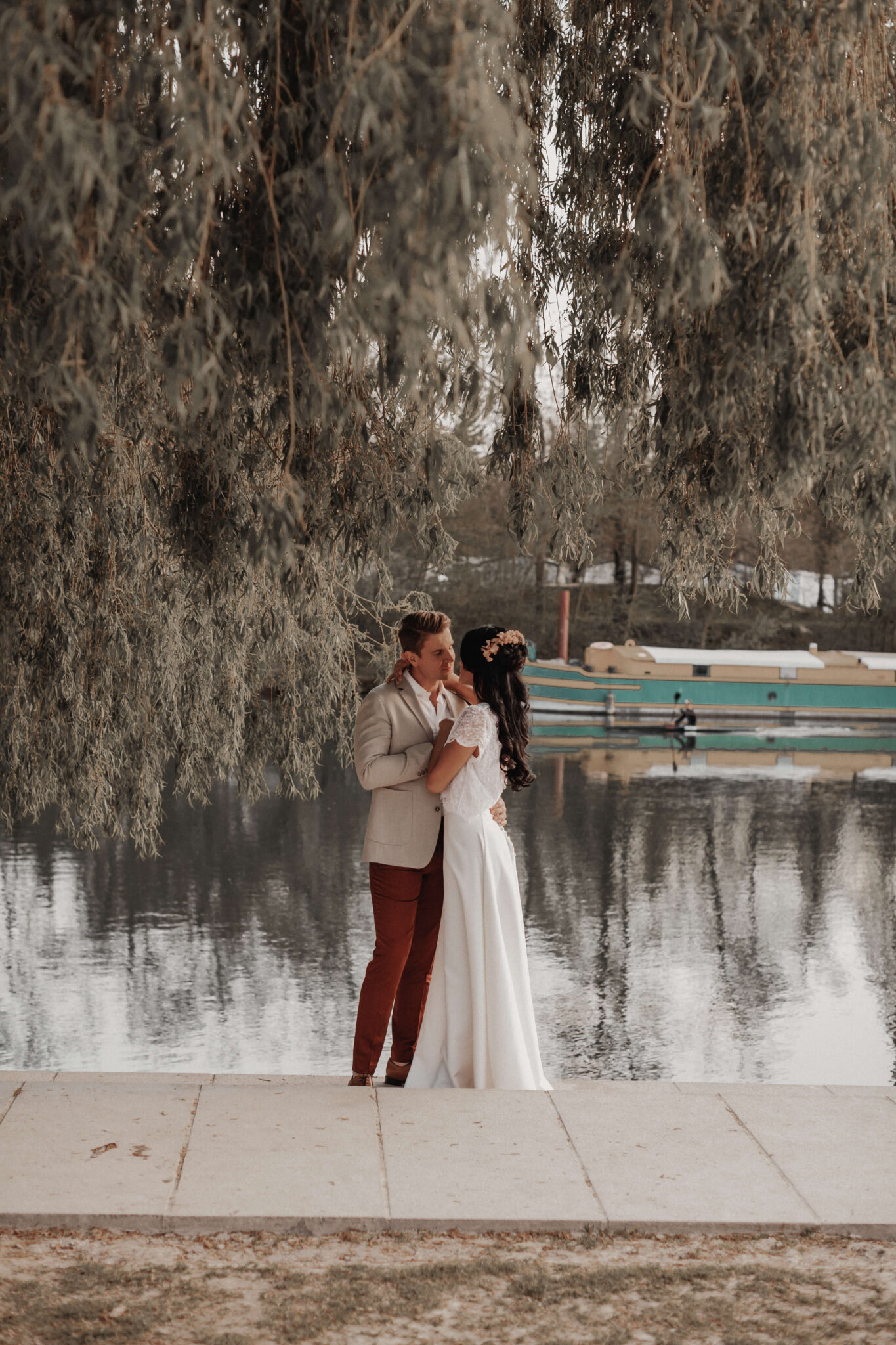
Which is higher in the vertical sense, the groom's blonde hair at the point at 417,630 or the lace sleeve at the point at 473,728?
the groom's blonde hair at the point at 417,630

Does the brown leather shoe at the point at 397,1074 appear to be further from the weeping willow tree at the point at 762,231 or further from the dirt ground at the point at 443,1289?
the weeping willow tree at the point at 762,231

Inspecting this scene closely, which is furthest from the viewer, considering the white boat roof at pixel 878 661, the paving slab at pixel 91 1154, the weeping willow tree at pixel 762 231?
the white boat roof at pixel 878 661

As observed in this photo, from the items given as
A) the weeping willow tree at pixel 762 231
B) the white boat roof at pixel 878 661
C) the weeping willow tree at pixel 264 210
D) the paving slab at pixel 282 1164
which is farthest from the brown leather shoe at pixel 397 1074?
the white boat roof at pixel 878 661

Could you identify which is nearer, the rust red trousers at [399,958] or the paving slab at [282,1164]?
the paving slab at [282,1164]

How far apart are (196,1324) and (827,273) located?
111 inches

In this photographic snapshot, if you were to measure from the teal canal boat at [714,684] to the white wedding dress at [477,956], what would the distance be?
3263 cm

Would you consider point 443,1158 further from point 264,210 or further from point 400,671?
point 264,210

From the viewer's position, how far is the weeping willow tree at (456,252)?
2.58 metres

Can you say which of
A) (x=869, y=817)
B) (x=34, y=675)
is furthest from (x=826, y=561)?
(x=34, y=675)

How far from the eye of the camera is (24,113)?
240 centimetres

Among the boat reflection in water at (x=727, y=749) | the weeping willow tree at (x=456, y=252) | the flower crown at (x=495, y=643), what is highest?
the weeping willow tree at (x=456, y=252)

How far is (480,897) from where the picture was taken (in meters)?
4.81

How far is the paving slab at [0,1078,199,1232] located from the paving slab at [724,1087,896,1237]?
69.7 inches

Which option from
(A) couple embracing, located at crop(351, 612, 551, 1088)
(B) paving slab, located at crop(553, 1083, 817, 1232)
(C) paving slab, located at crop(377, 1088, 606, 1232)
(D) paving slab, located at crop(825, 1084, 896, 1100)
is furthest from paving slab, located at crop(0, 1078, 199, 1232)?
(D) paving slab, located at crop(825, 1084, 896, 1100)
